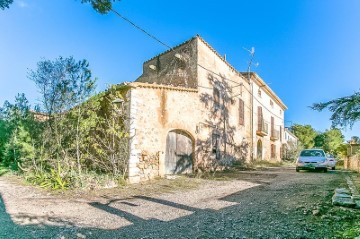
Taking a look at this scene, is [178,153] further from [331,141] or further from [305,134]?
[331,141]

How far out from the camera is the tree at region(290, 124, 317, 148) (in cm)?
3900

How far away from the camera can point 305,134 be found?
130ft

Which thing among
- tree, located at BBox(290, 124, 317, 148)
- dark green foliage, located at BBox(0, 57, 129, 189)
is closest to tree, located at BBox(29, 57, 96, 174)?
dark green foliage, located at BBox(0, 57, 129, 189)

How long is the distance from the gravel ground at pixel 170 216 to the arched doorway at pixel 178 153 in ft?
13.2

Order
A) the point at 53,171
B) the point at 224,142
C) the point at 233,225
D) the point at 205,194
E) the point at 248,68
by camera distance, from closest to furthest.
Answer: the point at 233,225
the point at 205,194
the point at 53,171
the point at 224,142
the point at 248,68

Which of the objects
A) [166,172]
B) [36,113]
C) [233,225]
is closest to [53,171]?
[36,113]

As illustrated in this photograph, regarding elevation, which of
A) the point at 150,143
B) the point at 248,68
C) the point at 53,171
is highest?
the point at 248,68

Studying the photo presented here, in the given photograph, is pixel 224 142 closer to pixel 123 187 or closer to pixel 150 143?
pixel 150 143

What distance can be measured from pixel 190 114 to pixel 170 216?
765cm

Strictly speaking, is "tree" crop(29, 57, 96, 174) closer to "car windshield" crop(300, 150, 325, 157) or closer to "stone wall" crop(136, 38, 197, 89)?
"stone wall" crop(136, 38, 197, 89)

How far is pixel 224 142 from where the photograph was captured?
50.4ft

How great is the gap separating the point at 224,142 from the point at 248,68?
7.66 meters

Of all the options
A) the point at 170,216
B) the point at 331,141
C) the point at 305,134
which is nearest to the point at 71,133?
the point at 170,216

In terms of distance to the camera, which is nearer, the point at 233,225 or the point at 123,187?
the point at 233,225
